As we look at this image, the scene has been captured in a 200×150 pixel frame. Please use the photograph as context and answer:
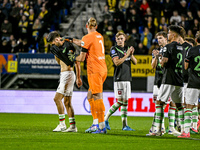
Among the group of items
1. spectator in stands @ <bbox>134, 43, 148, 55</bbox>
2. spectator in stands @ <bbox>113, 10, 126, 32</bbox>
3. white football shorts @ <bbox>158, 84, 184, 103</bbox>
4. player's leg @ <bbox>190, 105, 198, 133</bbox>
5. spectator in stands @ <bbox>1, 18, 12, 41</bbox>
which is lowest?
player's leg @ <bbox>190, 105, 198, 133</bbox>

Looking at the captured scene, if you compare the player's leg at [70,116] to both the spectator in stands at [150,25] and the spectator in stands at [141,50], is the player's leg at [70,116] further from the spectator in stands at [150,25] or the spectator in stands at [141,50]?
the spectator in stands at [150,25]

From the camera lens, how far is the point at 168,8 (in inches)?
781

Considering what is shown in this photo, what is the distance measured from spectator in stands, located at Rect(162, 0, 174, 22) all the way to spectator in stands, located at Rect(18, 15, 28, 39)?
23.2 feet

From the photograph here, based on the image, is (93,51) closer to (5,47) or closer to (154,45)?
(154,45)

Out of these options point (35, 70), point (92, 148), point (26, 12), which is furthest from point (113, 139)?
point (26, 12)

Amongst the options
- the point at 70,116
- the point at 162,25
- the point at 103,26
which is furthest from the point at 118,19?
the point at 70,116

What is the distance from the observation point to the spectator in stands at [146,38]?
738 inches

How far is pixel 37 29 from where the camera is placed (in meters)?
20.8

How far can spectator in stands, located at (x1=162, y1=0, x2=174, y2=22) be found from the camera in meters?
19.8

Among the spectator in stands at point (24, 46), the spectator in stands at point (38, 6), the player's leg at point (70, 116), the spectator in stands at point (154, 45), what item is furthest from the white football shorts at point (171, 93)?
the spectator in stands at point (38, 6)

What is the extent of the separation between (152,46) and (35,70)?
5.22 m

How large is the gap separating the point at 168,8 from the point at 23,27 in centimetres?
746

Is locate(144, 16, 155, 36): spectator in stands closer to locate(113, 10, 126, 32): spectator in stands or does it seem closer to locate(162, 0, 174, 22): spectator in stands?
locate(162, 0, 174, 22): spectator in stands

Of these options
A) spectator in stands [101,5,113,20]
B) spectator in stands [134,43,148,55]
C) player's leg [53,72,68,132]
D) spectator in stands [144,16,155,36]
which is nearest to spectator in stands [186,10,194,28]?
spectator in stands [144,16,155,36]
